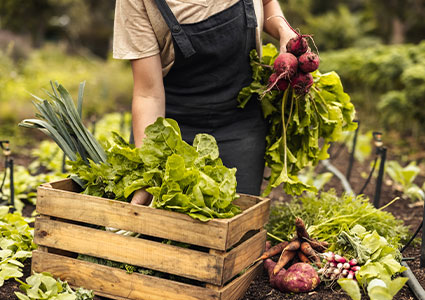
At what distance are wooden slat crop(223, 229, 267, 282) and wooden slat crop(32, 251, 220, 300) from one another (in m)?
0.13

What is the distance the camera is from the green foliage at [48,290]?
87.4 inches

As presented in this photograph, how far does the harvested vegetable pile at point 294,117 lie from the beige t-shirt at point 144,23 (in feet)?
1.55

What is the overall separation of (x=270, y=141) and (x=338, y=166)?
122 inches

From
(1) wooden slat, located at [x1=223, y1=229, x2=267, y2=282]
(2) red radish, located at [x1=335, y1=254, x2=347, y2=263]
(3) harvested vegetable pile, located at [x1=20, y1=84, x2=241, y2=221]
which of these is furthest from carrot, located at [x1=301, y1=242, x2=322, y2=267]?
(3) harvested vegetable pile, located at [x1=20, y1=84, x2=241, y2=221]

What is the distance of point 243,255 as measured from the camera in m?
2.46

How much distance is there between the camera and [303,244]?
274cm

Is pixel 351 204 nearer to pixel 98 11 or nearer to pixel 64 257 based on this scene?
pixel 64 257

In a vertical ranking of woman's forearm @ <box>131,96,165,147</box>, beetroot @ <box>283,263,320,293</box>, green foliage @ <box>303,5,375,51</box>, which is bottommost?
beetroot @ <box>283,263,320,293</box>

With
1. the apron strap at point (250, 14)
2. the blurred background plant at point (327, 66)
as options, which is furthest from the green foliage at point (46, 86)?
the apron strap at point (250, 14)

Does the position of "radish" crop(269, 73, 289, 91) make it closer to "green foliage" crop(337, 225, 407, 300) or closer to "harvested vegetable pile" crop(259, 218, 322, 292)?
"harvested vegetable pile" crop(259, 218, 322, 292)

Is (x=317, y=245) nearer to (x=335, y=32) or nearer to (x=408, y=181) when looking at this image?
(x=408, y=181)

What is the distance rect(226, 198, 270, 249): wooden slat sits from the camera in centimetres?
225

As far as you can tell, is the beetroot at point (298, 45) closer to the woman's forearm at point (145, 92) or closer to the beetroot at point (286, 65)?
the beetroot at point (286, 65)

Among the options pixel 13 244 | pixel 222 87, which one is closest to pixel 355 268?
pixel 222 87
